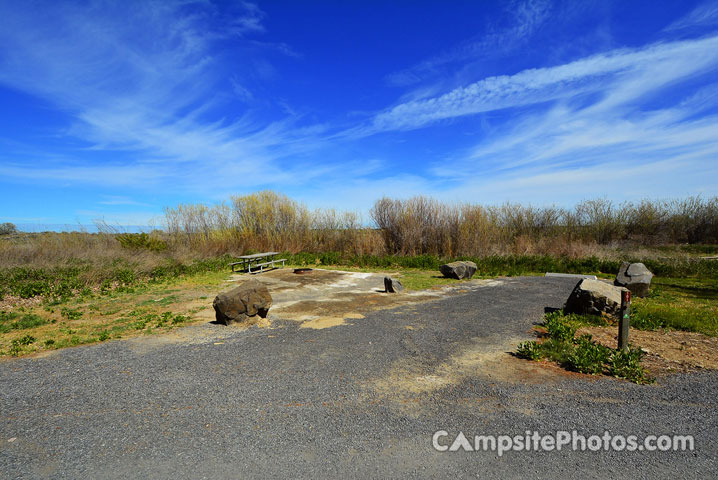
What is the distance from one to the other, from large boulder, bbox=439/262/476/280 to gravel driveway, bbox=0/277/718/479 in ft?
18.6

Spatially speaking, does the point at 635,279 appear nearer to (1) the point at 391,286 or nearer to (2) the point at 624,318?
(2) the point at 624,318

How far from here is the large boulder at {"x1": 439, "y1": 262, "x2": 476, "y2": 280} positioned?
34.5ft

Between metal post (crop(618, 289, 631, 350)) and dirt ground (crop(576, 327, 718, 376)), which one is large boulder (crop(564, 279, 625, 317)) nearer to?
dirt ground (crop(576, 327, 718, 376))

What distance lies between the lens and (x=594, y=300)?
5922 mm

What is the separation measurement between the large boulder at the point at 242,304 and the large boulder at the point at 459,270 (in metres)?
6.36

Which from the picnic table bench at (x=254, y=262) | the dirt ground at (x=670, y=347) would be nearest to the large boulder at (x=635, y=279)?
the dirt ground at (x=670, y=347)

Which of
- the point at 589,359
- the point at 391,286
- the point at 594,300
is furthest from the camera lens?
the point at 391,286

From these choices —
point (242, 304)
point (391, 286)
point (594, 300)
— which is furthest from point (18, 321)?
point (594, 300)

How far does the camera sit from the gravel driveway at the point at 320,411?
2.29 meters

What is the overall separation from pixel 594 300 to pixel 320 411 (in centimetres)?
532

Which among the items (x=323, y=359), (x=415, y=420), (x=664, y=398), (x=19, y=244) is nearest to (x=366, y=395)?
(x=415, y=420)

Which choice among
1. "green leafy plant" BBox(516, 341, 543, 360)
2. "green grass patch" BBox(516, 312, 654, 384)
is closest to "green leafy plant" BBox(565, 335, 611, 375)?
Answer: "green grass patch" BBox(516, 312, 654, 384)

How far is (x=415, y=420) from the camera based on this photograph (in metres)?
2.83

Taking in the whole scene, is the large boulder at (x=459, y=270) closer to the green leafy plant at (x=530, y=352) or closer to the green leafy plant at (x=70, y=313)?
the green leafy plant at (x=530, y=352)
